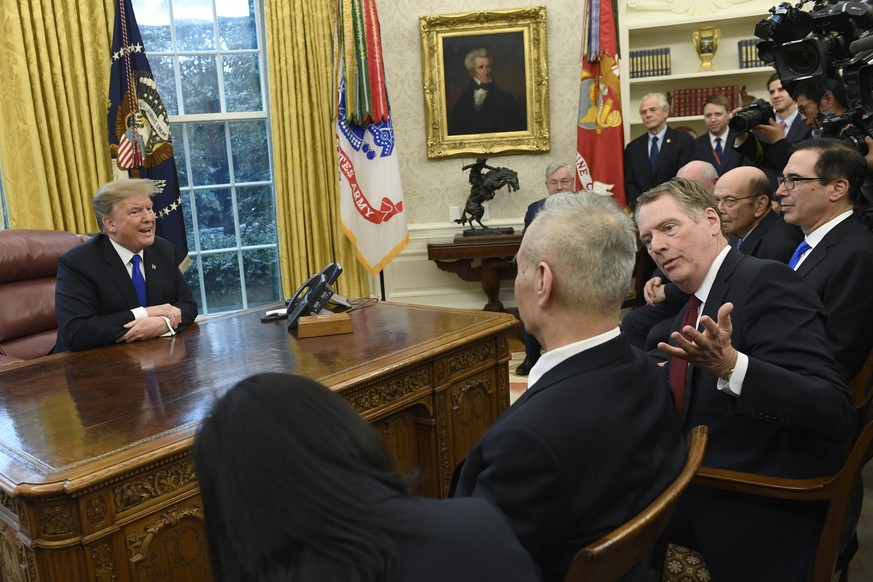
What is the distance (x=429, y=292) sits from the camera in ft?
21.1

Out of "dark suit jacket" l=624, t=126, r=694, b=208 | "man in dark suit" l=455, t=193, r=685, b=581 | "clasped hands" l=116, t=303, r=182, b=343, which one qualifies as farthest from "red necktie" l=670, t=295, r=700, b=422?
"dark suit jacket" l=624, t=126, r=694, b=208

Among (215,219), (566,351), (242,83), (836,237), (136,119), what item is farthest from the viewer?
(215,219)

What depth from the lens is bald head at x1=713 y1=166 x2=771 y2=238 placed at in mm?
3174

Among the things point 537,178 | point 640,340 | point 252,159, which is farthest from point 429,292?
point 640,340

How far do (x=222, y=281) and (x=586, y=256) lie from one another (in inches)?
198

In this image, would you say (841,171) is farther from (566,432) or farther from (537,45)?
(537,45)

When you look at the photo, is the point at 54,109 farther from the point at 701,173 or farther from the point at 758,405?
the point at 758,405

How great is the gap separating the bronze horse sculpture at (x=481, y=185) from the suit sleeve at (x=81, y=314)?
3.37m

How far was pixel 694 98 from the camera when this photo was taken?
19.3 ft

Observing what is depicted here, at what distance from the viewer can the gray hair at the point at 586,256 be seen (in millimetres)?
1375

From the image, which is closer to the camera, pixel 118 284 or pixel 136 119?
pixel 118 284

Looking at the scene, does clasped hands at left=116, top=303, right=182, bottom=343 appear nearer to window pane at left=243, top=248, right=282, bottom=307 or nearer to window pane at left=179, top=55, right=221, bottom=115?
window pane at left=243, top=248, right=282, bottom=307

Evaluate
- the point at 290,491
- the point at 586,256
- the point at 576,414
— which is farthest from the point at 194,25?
the point at 290,491

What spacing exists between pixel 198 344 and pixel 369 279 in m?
3.46
